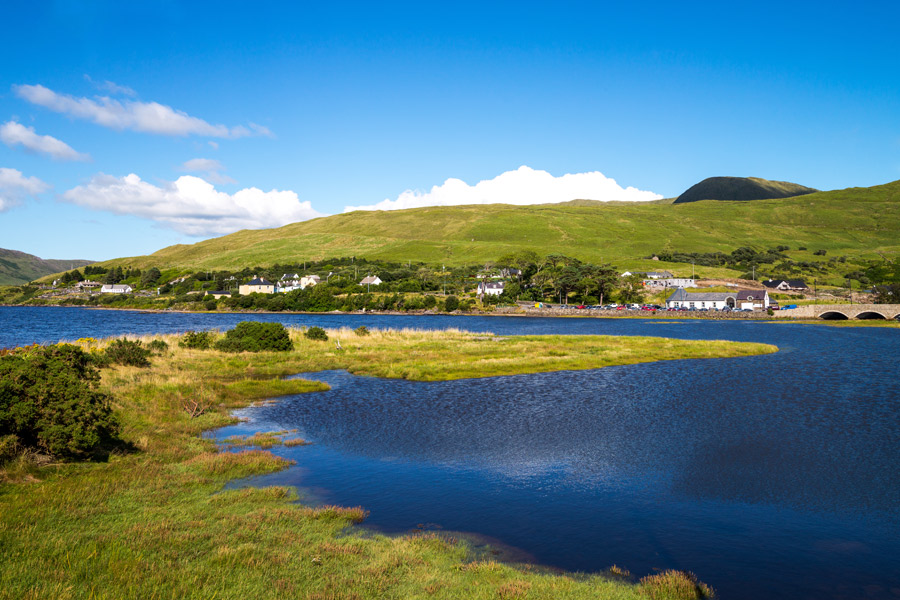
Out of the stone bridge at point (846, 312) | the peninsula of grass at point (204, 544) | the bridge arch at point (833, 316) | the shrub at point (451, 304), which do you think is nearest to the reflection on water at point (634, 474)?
the peninsula of grass at point (204, 544)

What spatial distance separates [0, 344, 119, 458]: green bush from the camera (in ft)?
65.1

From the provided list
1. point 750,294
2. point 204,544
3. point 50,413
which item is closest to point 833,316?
point 750,294

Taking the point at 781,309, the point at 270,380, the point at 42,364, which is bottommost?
the point at 781,309

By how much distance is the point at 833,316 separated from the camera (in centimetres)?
14212

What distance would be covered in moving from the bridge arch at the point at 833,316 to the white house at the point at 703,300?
94.0 feet

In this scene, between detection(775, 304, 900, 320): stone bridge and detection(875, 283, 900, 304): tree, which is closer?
detection(775, 304, 900, 320): stone bridge

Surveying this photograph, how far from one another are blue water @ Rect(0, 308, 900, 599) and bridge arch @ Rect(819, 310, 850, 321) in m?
107

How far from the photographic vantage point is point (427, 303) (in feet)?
545

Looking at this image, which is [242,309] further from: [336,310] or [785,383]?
[785,383]

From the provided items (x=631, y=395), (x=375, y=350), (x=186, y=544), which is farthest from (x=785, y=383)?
(x=186, y=544)

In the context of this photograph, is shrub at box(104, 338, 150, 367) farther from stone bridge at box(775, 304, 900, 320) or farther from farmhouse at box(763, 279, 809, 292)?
farmhouse at box(763, 279, 809, 292)

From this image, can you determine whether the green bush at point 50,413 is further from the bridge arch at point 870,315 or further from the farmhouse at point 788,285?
the farmhouse at point 788,285

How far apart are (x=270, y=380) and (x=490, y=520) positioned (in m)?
29.6

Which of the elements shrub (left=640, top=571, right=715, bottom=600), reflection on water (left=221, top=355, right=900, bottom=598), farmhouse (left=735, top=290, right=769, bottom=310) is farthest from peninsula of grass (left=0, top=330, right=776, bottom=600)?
farmhouse (left=735, top=290, right=769, bottom=310)
